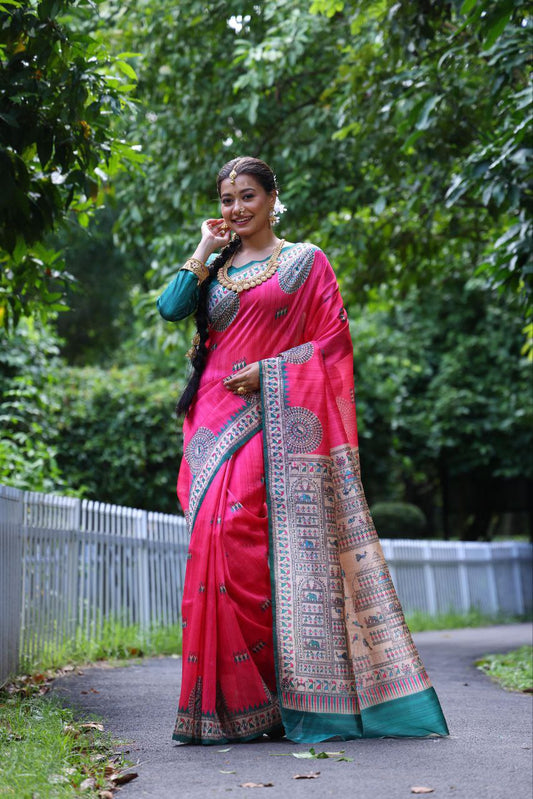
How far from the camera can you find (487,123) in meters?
9.09

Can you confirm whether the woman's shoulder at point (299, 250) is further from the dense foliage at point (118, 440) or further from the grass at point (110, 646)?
the dense foliage at point (118, 440)

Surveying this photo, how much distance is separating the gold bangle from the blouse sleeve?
14 mm

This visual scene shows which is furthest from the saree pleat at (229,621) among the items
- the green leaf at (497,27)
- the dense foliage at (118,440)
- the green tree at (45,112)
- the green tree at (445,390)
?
the green tree at (445,390)

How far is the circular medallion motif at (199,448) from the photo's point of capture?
4.21 meters

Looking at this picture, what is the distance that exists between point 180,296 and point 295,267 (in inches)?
20.1

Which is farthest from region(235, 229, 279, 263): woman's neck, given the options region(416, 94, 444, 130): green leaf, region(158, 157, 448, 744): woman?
region(416, 94, 444, 130): green leaf

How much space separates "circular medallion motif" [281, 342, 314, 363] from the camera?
424 centimetres

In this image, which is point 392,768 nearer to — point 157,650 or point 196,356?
point 196,356

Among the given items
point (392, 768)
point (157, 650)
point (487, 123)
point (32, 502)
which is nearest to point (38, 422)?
point (157, 650)

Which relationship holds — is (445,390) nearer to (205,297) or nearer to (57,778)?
(205,297)

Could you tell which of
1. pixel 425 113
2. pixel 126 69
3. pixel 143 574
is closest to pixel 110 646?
pixel 143 574

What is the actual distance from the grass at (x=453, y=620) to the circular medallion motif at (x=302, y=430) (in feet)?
30.9

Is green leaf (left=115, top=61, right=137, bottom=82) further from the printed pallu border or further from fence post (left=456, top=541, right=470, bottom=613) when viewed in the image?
fence post (left=456, top=541, right=470, bottom=613)

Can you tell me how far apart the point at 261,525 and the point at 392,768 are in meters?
1.14
